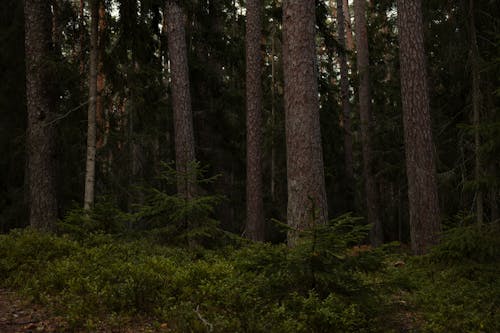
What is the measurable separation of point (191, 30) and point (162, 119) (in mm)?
4113

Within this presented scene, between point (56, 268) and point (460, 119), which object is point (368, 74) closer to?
point (460, 119)

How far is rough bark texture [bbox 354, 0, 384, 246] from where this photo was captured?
1925 centimetres

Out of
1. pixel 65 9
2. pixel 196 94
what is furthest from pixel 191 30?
pixel 65 9

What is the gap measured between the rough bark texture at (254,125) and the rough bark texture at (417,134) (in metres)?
5.09

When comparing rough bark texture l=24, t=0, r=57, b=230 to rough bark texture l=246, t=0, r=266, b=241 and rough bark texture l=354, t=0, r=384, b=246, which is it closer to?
rough bark texture l=246, t=0, r=266, b=241

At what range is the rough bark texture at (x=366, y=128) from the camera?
19250mm

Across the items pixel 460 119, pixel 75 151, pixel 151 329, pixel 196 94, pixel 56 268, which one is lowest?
pixel 151 329

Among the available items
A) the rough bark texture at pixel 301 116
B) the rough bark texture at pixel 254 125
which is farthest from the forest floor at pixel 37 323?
the rough bark texture at pixel 254 125

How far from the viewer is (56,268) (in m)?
6.76

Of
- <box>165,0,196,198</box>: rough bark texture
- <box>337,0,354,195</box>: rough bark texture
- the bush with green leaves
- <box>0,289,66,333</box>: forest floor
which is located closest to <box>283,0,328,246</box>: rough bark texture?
the bush with green leaves

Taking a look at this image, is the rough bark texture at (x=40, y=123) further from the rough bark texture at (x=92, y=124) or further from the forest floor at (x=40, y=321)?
the forest floor at (x=40, y=321)

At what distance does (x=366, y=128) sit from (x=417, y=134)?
30.8 feet

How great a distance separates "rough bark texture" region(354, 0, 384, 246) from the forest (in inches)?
3.5

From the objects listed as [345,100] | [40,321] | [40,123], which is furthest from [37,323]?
[345,100]
